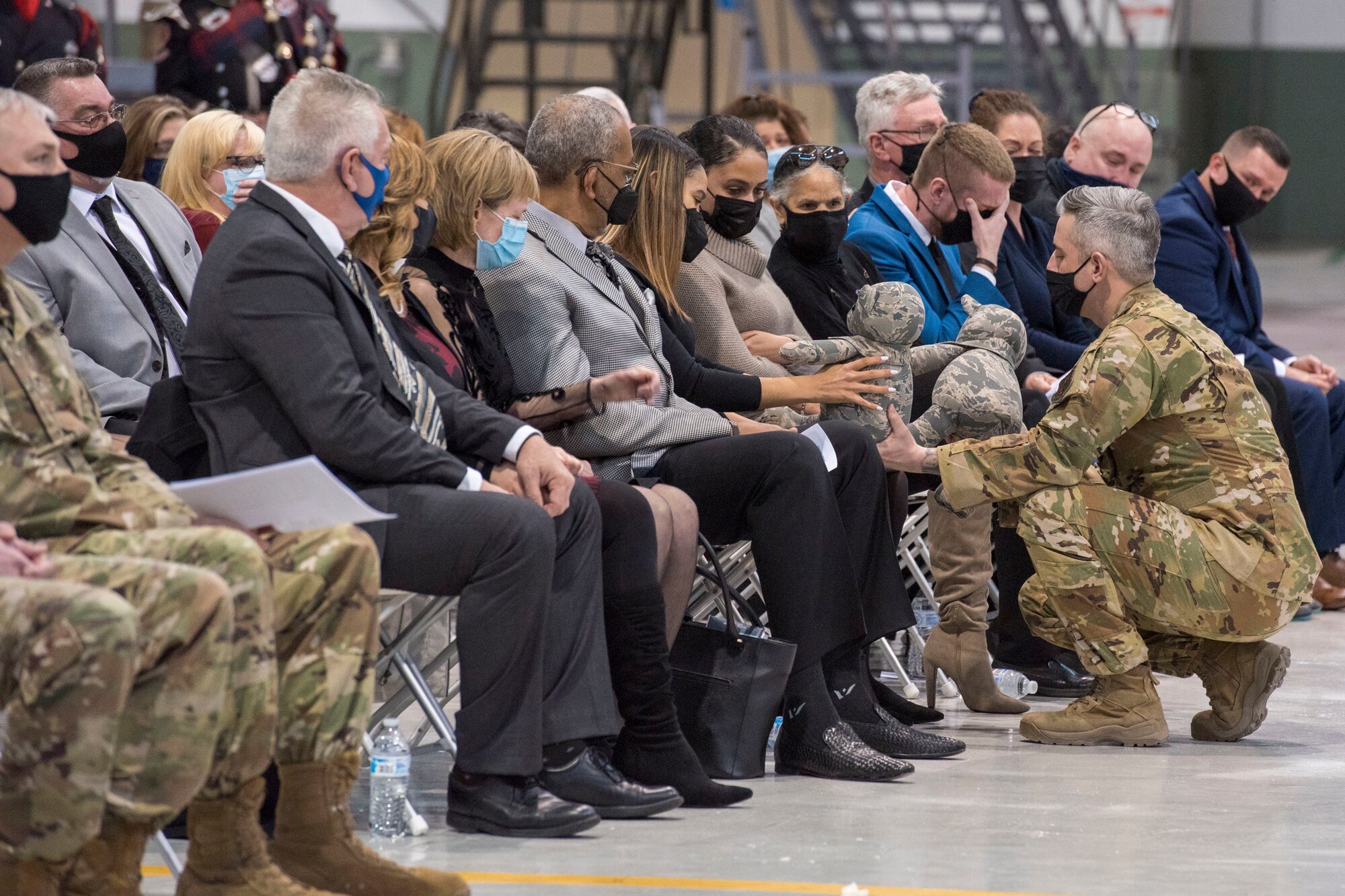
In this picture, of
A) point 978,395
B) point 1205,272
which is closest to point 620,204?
point 978,395

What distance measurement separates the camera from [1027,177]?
20.1 feet

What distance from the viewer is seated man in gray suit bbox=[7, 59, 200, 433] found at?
12.4ft

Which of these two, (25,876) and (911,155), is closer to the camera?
(25,876)

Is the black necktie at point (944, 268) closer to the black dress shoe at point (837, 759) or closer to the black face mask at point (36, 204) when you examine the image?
the black dress shoe at point (837, 759)

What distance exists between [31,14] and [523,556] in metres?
3.34

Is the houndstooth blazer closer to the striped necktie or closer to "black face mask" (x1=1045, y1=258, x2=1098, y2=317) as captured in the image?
the striped necktie

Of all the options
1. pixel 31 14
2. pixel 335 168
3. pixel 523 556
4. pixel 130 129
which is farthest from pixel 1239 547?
pixel 31 14

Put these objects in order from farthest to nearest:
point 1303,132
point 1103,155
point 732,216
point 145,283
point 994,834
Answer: point 1303,132 → point 1103,155 → point 732,216 → point 145,283 → point 994,834

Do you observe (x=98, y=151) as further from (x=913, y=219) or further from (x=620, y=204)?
(x=913, y=219)

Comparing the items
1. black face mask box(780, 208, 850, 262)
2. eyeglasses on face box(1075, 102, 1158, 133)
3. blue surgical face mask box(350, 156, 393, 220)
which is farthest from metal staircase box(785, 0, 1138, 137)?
blue surgical face mask box(350, 156, 393, 220)

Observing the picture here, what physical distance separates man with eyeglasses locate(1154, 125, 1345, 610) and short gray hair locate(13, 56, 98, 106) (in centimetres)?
397

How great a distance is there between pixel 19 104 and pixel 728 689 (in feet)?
6.11

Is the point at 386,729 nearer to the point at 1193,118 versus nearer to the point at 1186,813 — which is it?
the point at 1186,813

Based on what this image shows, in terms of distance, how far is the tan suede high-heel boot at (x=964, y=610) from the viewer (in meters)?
4.66
